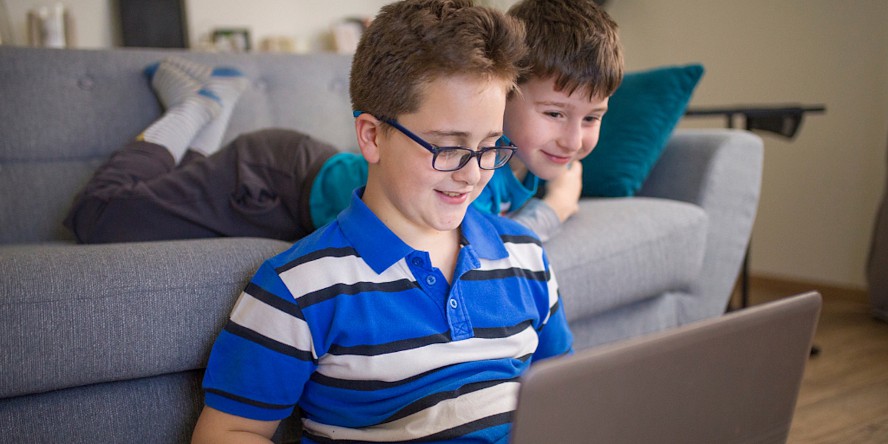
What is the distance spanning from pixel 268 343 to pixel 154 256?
33 centimetres

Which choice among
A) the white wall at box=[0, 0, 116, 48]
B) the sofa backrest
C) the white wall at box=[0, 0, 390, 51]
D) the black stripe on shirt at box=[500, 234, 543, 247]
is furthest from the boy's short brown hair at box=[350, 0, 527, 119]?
the white wall at box=[0, 0, 116, 48]

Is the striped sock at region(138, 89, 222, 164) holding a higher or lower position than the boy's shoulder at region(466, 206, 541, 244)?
lower

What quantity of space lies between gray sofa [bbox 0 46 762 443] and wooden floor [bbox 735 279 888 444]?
310 millimetres

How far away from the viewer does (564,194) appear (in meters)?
1.59

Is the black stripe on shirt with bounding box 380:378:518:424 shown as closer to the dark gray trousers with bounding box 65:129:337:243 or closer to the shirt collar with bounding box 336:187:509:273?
the shirt collar with bounding box 336:187:509:273

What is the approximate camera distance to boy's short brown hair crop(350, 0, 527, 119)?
2.96 ft

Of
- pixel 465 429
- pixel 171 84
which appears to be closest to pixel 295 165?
pixel 171 84

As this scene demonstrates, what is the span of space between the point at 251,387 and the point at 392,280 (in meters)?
0.20

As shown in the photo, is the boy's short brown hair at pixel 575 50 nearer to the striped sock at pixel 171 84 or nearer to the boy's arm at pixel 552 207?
the boy's arm at pixel 552 207

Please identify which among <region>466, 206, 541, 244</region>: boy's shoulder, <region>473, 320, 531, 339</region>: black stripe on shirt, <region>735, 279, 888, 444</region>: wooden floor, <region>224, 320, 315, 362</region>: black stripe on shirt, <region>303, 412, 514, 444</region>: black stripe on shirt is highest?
<region>466, 206, 541, 244</region>: boy's shoulder

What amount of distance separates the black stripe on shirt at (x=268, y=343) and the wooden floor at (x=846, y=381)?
3.53 feet

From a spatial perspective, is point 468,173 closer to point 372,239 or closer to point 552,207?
point 372,239

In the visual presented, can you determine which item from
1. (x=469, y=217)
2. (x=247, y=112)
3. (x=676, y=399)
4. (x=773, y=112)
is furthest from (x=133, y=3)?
(x=676, y=399)

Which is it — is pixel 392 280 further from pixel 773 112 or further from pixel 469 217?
pixel 773 112
